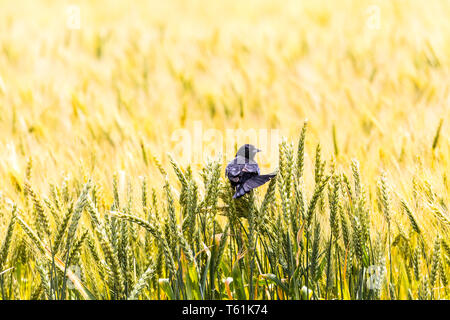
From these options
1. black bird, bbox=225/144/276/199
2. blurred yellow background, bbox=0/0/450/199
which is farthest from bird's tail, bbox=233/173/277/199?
blurred yellow background, bbox=0/0/450/199

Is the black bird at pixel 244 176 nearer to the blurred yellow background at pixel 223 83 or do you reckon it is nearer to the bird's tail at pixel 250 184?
the bird's tail at pixel 250 184

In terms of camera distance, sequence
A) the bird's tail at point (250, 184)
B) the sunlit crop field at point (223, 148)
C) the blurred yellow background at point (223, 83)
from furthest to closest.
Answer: the blurred yellow background at point (223, 83)
the sunlit crop field at point (223, 148)
the bird's tail at point (250, 184)

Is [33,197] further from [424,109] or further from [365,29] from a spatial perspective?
[365,29]

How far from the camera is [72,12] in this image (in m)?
3.96

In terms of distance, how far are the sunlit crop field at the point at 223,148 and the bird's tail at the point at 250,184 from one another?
0.11 ft

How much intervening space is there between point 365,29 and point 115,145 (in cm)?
232

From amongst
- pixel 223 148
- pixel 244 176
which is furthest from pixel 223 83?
pixel 244 176

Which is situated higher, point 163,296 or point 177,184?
point 177,184

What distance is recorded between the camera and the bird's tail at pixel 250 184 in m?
0.79

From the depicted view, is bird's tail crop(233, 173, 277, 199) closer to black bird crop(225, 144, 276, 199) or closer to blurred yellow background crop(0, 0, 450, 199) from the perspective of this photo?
black bird crop(225, 144, 276, 199)

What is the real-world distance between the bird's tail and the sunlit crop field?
34 mm

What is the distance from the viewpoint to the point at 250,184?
80 centimetres

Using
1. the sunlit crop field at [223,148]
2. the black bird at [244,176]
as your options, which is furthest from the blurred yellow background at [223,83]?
the black bird at [244,176]
